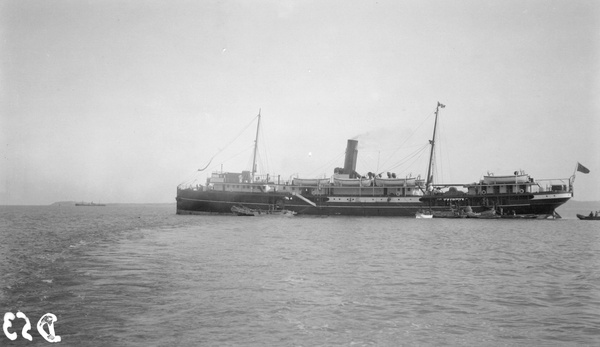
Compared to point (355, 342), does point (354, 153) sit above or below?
above

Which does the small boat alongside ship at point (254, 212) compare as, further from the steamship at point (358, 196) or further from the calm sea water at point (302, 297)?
the calm sea water at point (302, 297)

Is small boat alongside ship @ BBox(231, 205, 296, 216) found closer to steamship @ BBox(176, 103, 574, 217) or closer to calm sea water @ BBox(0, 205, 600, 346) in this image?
steamship @ BBox(176, 103, 574, 217)

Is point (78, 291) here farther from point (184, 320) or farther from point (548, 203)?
point (548, 203)

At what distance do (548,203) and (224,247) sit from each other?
54.1 m

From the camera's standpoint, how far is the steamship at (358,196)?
63281mm

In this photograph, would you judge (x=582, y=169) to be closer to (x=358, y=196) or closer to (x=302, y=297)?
(x=358, y=196)

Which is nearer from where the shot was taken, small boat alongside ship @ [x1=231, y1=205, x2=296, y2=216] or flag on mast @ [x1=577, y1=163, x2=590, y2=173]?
flag on mast @ [x1=577, y1=163, x2=590, y2=173]

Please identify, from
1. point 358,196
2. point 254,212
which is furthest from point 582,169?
point 254,212

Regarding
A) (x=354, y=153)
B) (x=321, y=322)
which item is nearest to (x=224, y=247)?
(x=321, y=322)

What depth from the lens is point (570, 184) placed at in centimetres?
6131

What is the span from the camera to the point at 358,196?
67750mm

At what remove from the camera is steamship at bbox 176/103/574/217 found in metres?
63.3

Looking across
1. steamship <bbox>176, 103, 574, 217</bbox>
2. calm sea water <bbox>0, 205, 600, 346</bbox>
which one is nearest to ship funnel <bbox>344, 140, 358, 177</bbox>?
steamship <bbox>176, 103, 574, 217</bbox>

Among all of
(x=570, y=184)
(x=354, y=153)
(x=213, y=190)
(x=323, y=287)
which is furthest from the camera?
(x=354, y=153)
